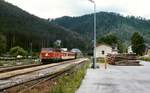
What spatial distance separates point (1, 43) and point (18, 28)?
74905 millimetres

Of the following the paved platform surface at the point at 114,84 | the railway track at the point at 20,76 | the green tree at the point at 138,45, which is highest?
the green tree at the point at 138,45

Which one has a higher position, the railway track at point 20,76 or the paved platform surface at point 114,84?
the railway track at point 20,76

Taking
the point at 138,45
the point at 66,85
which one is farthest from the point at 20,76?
the point at 138,45

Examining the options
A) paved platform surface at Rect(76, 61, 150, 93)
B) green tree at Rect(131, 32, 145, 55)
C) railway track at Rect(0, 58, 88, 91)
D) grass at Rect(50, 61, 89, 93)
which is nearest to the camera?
grass at Rect(50, 61, 89, 93)

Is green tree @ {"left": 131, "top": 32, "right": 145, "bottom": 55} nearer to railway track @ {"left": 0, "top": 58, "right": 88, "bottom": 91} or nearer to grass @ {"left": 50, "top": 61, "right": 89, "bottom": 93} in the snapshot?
railway track @ {"left": 0, "top": 58, "right": 88, "bottom": 91}

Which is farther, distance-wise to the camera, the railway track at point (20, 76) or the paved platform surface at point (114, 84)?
the railway track at point (20, 76)

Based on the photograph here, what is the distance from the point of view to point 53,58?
62.7m

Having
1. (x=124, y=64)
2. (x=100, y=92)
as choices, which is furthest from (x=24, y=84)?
(x=124, y=64)

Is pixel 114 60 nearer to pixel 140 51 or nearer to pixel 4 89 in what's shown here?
pixel 4 89

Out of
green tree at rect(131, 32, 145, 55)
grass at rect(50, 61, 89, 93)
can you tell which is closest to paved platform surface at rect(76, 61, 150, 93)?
grass at rect(50, 61, 89, 93)

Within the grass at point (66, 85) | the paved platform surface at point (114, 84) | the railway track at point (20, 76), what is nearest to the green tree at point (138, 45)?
the railway track at point (20, 76)

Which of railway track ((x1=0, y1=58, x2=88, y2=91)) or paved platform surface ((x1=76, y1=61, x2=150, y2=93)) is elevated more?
railway track ((x1=0, y1=58, x2=88, y2=91))

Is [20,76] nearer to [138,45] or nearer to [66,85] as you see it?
[66,85]

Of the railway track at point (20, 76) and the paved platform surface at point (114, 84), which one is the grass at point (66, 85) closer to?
the paved platform surface at point (114, 84)
